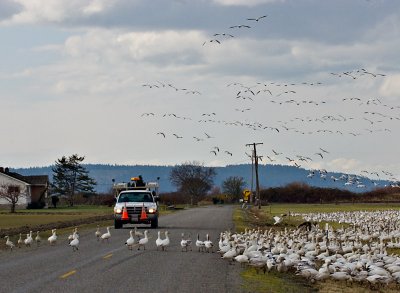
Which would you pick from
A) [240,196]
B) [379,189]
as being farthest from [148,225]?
[240,196]

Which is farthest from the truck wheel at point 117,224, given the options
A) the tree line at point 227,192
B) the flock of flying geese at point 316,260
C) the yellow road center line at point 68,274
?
the tree line at point 227,192

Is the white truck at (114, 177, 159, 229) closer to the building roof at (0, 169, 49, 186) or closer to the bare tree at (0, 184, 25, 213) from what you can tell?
the bare tree at (0, 184, 25, 213)

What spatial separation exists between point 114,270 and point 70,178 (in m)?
131

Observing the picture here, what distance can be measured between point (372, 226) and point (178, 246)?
15.9 metres

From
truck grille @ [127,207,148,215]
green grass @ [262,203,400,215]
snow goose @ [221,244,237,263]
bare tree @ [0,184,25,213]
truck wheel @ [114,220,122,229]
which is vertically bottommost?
snow goose @ [221,244,237,263]

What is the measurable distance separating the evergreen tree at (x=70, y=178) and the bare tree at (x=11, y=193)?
99.3 feet

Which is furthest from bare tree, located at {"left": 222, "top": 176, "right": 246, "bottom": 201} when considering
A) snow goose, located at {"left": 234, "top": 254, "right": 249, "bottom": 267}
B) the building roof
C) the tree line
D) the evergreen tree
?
snow goose, located at {"left": 234, "top": 254, "right": 249, "bottom": 267}

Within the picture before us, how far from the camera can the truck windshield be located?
1732 inches

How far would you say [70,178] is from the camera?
150 m

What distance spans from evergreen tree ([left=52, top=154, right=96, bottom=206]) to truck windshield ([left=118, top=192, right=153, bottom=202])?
104608mm

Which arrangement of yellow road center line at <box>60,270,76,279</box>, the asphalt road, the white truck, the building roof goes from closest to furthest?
the asphalt road
yellow road center line at <box>60,270,76,279</box>
the white truck
the building roof

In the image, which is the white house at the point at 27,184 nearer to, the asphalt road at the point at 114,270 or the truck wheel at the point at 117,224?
the truck wheel at the point at 117,224

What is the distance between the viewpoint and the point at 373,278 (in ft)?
64.0

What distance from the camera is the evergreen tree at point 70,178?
148 meters
